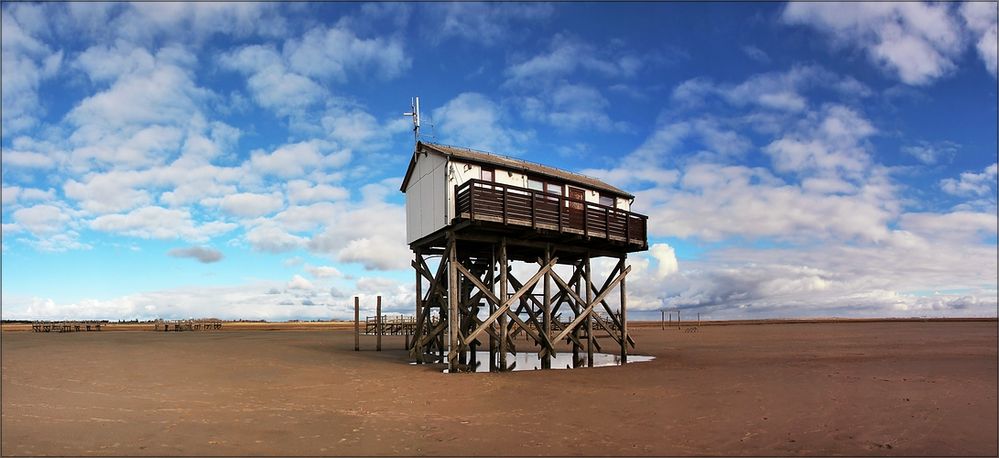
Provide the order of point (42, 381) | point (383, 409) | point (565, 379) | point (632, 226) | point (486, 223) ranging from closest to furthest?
point (383, 409), point (42, 381), point (565, 379), point (486, 223), point (632, 226)

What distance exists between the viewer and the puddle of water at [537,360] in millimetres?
25281

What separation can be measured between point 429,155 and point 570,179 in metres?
6.39

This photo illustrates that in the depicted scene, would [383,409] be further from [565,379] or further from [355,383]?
[565,379]

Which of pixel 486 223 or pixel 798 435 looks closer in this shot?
pixel 798 435

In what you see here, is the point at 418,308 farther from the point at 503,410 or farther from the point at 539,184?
the point at 503,410

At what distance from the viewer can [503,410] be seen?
12.9m

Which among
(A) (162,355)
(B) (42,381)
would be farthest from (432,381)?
(A) (162,355)

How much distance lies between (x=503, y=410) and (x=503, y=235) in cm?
1044

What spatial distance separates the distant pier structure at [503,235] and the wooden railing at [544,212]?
42 mm

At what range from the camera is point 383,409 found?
12992 mm

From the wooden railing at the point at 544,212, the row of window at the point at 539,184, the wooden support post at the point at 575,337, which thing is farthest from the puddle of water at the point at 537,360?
the row of window at the point at 539,184

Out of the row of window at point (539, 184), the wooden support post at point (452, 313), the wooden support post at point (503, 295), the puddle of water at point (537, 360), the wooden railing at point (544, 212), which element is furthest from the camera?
the puddle of water at point (537, 360)

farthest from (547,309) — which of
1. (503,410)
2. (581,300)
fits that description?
(503,410)

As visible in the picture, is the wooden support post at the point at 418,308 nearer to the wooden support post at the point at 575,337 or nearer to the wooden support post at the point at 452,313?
the wooden support post at the point at 452,313
